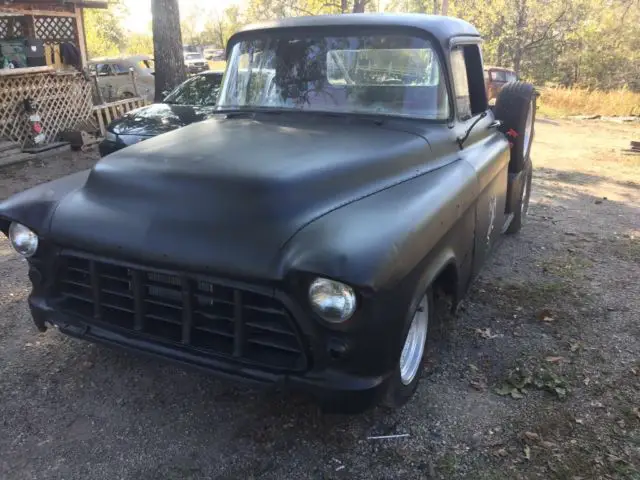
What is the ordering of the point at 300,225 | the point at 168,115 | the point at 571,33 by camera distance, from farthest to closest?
the point at 571,33
the point at 168,115
the point at 300,225

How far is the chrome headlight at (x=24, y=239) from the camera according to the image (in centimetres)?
A: 298

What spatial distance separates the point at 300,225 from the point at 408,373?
1.15 meters

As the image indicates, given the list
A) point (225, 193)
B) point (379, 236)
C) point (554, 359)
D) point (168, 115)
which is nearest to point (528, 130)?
point (554, 359)

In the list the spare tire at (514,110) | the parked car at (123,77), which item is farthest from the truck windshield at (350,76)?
the parked car at (123,77)

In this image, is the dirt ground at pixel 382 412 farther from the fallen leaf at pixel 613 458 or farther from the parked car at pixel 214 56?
the parked car at pixel 214 56

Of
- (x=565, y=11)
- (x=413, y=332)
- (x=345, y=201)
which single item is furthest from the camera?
(x=565, y=11)

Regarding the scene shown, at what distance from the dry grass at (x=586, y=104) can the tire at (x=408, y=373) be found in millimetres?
17728

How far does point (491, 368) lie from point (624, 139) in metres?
12.2

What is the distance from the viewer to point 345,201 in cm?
282

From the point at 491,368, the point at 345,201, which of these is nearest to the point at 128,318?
the point at 345,201

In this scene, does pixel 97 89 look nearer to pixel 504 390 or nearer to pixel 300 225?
pixel 300 225

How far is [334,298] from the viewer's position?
2.30 m

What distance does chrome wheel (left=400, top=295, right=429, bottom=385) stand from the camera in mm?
3088

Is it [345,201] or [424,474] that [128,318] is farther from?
[424,474]
